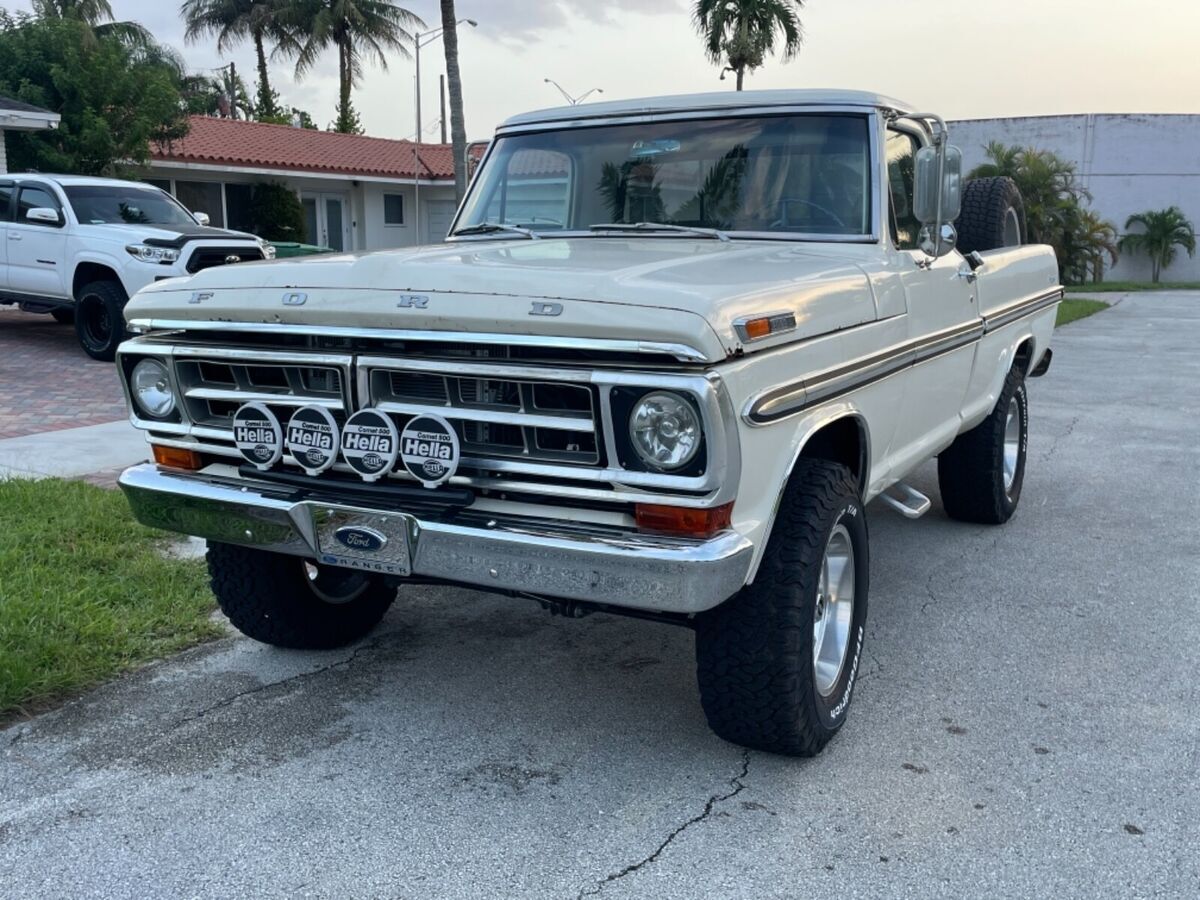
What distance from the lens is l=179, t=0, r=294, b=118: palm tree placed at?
3825cm

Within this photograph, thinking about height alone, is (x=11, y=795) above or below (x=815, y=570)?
below

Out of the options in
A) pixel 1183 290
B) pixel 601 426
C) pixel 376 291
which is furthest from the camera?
pixel 1183 290

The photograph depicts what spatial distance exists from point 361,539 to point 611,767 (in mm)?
1025

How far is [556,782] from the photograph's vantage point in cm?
338

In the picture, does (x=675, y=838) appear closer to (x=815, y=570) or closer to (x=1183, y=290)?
(x=815, y=570)

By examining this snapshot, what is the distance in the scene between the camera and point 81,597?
460 centimetres

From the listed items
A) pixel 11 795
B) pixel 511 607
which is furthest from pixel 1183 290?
pixel 11 795

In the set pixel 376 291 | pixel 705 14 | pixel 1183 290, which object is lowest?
pixel 1183 290

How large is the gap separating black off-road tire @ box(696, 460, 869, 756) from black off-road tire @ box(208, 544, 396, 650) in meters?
1.30

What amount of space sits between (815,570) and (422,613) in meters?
2.07

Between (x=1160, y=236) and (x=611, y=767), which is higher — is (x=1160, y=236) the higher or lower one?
the higher one

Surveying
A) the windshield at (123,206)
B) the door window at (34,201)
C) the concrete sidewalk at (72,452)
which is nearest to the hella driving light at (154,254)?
the windshield at (123,206)

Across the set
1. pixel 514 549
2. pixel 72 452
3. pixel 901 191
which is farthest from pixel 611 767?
pixel 72 452

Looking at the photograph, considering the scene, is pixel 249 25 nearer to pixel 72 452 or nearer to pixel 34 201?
pixel 34 201
